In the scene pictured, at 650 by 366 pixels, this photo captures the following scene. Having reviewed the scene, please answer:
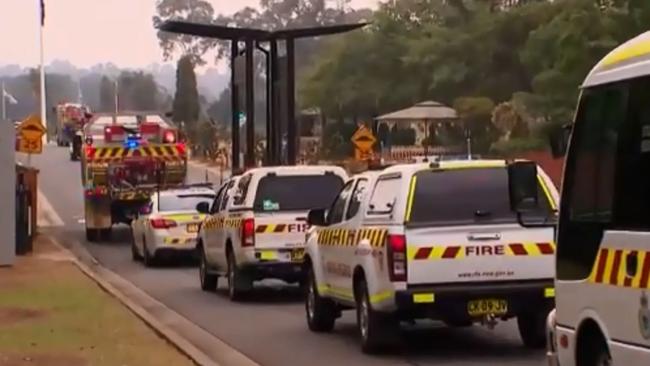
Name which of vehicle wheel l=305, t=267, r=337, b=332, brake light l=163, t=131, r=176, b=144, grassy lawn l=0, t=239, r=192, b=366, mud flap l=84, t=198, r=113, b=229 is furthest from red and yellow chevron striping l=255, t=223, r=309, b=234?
brake light l=163, t=131, r=176, b=144

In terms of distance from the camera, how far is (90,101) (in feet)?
636

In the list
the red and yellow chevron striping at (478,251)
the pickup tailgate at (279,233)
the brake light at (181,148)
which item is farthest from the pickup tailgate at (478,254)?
the brake light at (181,148)

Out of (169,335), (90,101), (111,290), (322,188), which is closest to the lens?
(169,335)

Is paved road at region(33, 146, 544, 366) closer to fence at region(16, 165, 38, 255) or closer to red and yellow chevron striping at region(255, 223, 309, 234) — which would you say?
red and yellow chevron striping at region(255, 223, 309, 234)

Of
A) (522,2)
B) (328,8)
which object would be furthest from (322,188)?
(328,8)

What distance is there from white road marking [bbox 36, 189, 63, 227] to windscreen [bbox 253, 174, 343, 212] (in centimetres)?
2543

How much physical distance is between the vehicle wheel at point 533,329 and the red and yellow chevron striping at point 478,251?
3.14 ft

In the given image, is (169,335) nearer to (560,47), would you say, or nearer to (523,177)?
(523,177)

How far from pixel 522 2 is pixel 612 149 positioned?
5655cm

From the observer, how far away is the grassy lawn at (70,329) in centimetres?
1502

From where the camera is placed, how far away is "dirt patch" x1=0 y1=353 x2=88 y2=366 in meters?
14.6

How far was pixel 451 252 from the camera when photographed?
14.4 m

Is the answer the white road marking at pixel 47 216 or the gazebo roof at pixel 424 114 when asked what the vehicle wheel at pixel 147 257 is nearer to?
the white road marking at pixel 47 216

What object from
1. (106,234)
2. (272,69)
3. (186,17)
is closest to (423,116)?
(106,234)
